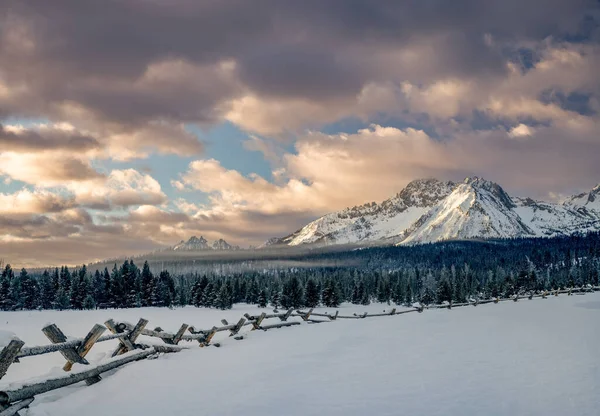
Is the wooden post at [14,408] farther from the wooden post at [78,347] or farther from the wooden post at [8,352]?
the wooden post at [78,347]

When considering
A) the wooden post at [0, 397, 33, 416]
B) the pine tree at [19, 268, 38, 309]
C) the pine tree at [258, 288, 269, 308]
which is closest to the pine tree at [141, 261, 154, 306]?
the pine tree at [258, 288, 269, 308]

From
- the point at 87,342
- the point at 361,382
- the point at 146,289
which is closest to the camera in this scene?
the point at 361,382

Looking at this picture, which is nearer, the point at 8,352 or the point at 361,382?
the point at 8,352

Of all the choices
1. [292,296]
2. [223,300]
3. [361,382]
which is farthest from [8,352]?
[292,296]

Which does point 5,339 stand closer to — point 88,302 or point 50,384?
point 50,384

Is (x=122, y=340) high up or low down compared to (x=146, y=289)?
up

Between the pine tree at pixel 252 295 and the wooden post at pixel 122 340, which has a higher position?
the wooden post at pixel 122 340

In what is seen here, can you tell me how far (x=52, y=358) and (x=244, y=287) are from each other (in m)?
93.3

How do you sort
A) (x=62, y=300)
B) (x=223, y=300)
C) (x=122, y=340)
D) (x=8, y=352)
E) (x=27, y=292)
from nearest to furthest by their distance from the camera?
(x=8, y=352), (x=122, y=340), (x=62, y=300), (x=223, y=300), (x=27, y=292)

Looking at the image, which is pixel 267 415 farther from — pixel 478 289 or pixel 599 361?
pixel 478 289

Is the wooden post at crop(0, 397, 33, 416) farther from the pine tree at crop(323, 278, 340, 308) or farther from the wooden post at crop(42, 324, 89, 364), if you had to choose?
the pine tree at crop(323, 278, 340, 308)

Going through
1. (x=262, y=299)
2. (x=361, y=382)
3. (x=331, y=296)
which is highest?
(x=361, y=382)

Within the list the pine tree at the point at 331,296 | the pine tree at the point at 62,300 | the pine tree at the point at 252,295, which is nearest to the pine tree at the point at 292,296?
the pine tree at the point at 331,296

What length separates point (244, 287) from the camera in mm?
110375
